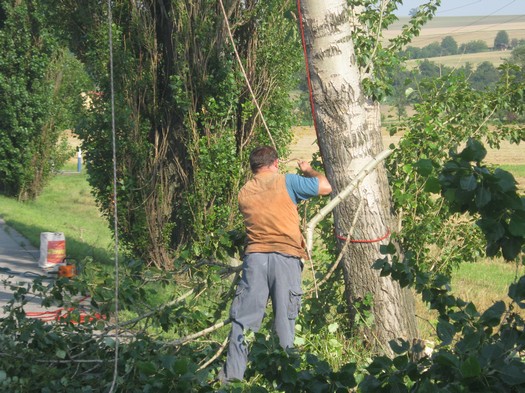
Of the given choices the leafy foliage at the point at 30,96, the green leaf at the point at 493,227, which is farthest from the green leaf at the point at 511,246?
the leafy foliage at the point at 30,96

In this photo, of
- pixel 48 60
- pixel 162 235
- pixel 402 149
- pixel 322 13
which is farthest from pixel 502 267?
pixel 48 60

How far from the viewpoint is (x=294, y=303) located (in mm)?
6613

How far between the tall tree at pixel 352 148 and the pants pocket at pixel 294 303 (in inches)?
27.2

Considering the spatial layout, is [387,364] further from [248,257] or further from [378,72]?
[378,72]

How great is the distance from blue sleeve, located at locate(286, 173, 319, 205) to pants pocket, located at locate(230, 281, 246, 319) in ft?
2.36

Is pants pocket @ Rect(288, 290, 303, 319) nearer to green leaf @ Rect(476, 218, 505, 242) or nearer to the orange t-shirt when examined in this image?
the orange t-shirt

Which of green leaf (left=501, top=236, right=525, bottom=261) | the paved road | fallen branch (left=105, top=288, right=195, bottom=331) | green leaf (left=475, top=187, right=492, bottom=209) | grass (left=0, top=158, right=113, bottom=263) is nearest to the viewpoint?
green leaf (left=475, top=187, right=492, bottom=209)

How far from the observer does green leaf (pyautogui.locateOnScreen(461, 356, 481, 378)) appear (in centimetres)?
307

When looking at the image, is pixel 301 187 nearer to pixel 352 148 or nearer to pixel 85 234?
pixel 352 148

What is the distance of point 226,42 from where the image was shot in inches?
493

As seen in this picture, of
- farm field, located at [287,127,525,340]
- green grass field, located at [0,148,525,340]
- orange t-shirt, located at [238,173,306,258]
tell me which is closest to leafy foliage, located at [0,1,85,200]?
green grass field, located at [0,148,525,340]

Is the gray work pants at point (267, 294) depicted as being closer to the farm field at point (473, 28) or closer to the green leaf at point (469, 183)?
the green leaf at point (469, 183)

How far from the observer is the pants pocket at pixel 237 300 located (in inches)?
256

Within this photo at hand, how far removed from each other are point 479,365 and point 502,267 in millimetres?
14187
